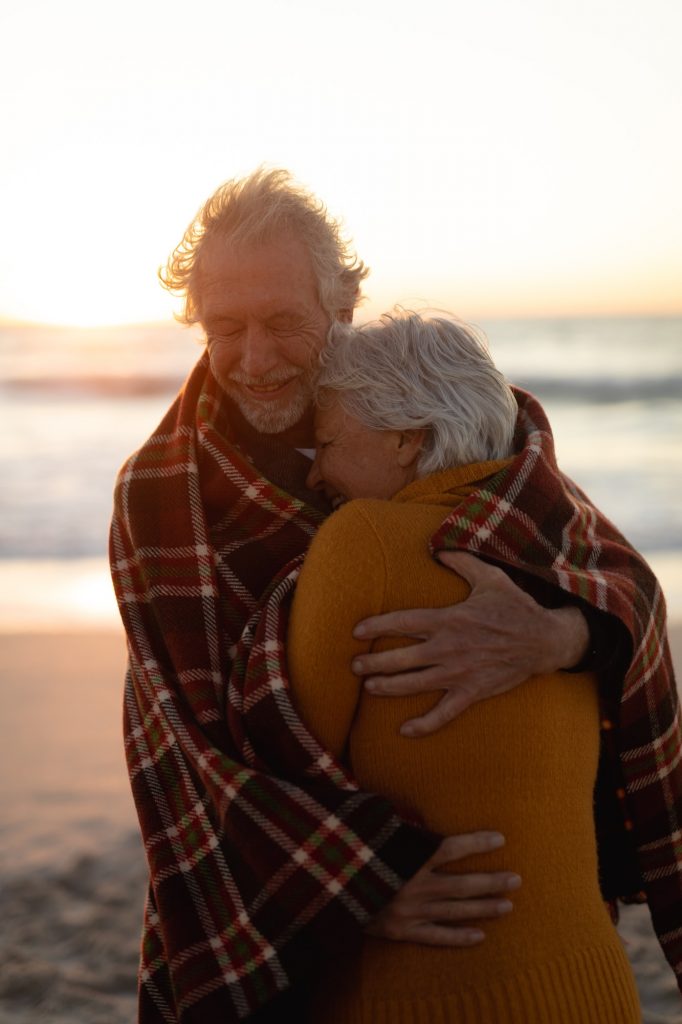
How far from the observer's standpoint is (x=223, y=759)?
5.44ft

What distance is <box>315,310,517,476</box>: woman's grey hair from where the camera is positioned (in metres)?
1.73

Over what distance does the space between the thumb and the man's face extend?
27.0 inches

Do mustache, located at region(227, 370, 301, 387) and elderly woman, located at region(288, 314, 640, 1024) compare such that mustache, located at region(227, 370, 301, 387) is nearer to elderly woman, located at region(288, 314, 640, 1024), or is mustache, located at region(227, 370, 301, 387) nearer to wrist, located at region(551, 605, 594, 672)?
elderly woman, located at region(288, 314, 640, 1024)

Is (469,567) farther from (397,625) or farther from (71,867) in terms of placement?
(71,867)

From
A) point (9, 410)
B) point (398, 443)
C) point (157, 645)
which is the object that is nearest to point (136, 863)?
point (157, 645)

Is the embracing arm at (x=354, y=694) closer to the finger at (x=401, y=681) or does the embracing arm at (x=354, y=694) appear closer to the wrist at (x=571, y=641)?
the finger at (x=401, y=681)

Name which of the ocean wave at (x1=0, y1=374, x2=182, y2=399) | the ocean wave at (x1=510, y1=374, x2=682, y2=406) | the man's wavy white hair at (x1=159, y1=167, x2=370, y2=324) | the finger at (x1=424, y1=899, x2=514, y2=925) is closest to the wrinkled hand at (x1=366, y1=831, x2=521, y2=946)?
the finger at (x1=424, y1=899, x2=514, y2=925)

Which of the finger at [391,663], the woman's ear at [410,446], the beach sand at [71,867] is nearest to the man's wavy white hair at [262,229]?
the woman's ear at [410,446]

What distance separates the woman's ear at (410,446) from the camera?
1745mm

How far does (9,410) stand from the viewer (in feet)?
58.8

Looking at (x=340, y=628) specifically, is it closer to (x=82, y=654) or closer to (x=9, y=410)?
(x=82, y=654)

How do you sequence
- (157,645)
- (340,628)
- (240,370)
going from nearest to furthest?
(340,628) → (157,645) → (240,370)

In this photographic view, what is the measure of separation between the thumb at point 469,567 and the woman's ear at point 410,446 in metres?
0.23

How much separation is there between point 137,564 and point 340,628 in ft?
1.98
